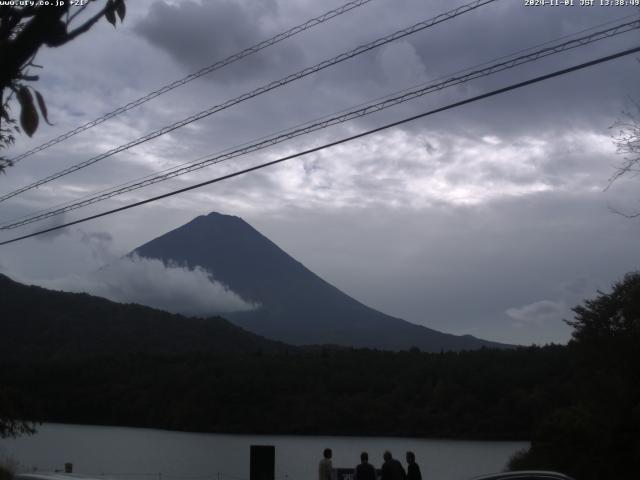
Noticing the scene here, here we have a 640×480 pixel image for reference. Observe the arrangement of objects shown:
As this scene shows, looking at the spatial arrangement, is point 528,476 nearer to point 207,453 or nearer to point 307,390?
point 207,453

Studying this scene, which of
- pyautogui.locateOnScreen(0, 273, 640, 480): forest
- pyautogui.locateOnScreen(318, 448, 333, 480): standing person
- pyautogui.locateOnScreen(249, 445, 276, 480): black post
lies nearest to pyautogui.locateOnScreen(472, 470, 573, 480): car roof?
pyautogui.locateOnScreen(318, 448, 333, 480): standing person

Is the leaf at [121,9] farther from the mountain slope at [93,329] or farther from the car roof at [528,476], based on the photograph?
the mountain slope at [93,329]

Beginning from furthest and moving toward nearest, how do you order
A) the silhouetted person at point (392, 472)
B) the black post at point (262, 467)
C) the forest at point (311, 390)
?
the forest at point (311, 390) → the black post at point (262, 467) → the silhouetted person at point (392, 472)

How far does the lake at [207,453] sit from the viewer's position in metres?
40.0

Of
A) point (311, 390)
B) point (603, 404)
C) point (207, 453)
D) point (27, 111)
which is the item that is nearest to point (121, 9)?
point (27, 111)

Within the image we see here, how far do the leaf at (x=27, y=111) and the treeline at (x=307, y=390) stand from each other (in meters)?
62.6

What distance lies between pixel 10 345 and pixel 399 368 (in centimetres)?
3750

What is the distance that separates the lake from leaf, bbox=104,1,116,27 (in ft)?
95.2

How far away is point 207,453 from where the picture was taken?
174 feet

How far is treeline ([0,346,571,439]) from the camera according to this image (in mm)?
68625

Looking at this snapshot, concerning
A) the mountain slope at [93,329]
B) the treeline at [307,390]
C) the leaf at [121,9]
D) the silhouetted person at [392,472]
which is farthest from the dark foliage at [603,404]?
the mountain slope at [93,329]

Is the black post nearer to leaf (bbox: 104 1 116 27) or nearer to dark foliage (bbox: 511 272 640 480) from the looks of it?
dark foliage (bbox: 511 272 640 480)

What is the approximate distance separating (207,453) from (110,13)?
51.4 meters

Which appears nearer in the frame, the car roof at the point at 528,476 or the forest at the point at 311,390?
the car roof at the point at 528,476
